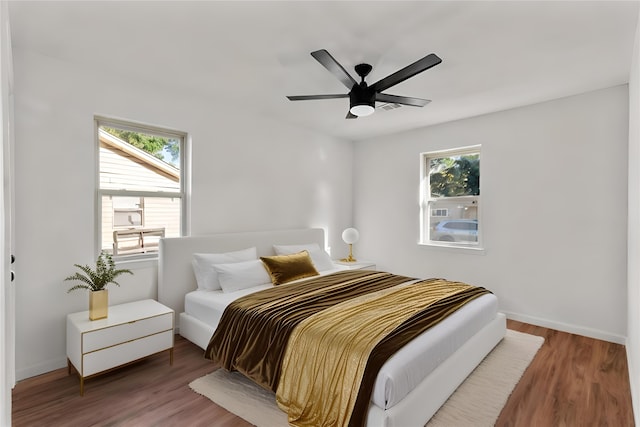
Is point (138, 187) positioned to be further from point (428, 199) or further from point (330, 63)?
point (428, 199)

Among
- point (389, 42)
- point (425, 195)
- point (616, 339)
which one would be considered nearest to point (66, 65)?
point (389, 42)

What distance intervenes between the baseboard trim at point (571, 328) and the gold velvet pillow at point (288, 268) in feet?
8.14

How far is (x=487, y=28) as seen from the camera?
227cm

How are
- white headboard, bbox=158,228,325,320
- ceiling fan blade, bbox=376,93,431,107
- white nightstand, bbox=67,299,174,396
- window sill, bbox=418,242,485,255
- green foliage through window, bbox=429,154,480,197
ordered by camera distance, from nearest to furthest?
white nightstand, bbox=67,299,174,396, ceiling fan blade, bbox=376,93,431,107, white headboard, bbox=158,228,325,320, window sill, bbox=418,242,485,255, green foliage through window, bbox=429,154,480,197

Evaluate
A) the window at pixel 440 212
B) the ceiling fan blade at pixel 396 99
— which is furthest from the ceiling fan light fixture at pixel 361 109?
the window at pixel 440 212

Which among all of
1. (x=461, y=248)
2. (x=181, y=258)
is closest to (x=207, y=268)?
(x=181, y=258)

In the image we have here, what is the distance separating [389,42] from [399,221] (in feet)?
9.89

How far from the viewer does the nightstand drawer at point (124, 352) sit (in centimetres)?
239

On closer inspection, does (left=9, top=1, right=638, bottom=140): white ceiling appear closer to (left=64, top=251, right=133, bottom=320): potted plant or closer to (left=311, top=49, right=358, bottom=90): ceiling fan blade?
(left=311, top=49, right=358, bottom=90): ceiling fan blade

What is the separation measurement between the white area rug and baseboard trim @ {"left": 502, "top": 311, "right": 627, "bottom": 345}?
1002 mm

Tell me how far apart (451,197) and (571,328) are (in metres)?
2.00

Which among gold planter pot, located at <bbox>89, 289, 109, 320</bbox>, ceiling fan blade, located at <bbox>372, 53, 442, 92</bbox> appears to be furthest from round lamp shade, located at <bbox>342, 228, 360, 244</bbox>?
gold planter pot, located at <bbox>89, 289, 109, 320</bbox>

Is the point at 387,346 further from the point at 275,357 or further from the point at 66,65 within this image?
the point at 66,65

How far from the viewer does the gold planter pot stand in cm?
261
